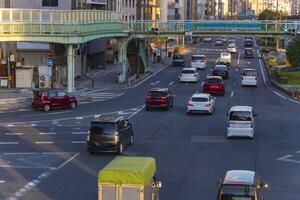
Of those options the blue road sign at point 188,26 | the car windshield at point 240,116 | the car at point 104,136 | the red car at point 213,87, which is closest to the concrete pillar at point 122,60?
the blue road sign at point 188,26

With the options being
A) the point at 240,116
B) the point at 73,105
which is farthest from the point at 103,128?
the point at 73,105

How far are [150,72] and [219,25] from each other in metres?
11.0

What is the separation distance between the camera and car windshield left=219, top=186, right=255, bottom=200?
18.5 m

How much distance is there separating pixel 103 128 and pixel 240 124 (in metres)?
7.70

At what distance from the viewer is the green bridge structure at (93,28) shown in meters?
51.3

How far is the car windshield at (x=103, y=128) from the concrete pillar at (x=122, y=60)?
3745 cm

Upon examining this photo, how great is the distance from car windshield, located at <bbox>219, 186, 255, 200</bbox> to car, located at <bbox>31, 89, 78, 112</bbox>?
30.2m

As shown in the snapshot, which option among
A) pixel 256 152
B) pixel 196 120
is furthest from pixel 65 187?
pixel 196 120

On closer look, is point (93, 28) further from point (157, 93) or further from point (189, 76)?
point (189, 76)

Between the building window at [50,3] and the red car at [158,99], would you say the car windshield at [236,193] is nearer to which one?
the red car at [158,99]

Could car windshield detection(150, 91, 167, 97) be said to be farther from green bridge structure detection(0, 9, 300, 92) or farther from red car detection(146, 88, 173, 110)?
green bridge structure detection(0, 9, 300, 92)

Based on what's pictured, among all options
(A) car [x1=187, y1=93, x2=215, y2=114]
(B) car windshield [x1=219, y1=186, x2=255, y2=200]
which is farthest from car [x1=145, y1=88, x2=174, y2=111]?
(B) car windshield [x1=219, y1=186, x2=255, y2=200]

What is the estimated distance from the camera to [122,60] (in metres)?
69.6

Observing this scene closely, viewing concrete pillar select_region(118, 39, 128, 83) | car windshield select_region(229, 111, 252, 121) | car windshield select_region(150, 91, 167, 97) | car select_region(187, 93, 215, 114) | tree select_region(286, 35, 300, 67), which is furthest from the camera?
tree select_region(286, 35, 300, 67)
